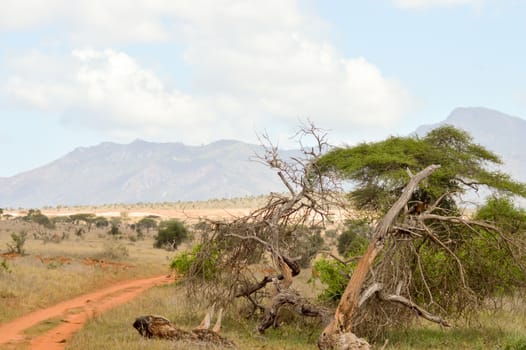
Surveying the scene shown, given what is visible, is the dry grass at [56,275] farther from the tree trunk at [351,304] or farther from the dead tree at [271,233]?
the tree trunk at [351,304]

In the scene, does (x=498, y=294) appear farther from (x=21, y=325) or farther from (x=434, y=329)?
(x=21, y=325)

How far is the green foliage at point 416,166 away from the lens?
2725 centimetres

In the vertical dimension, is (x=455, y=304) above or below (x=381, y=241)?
below

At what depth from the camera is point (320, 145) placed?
573 inches

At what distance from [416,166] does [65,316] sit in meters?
17.5

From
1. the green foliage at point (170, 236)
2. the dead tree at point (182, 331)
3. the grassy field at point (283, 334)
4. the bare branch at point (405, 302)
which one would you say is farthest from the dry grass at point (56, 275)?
the bare branch at point (405, 302)

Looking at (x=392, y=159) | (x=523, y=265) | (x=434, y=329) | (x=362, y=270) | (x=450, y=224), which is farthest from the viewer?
(x=392, y=159)

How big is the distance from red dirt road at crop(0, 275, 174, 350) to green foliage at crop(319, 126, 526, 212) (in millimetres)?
10852

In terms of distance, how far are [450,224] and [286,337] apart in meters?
4.73

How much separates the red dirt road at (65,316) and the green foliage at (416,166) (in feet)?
35.6

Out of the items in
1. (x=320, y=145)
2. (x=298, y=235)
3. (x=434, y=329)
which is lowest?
(x=434, y=329)

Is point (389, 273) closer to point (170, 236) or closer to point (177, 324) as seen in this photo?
point (177, 324)

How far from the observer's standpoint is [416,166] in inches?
1121

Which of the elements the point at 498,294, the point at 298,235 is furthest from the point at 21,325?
the point at 498,294
